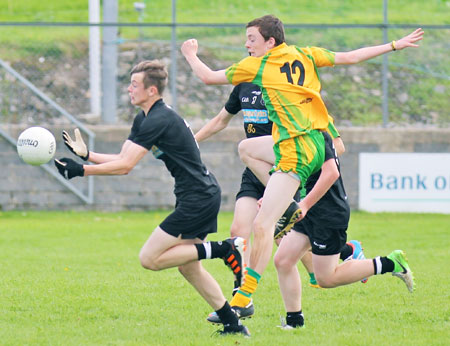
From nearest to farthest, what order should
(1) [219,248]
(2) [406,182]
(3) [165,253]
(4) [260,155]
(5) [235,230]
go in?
(3) [165,253] < (1) [219,248] < (4) [260,155] < (5) [235,230] < (2) [406,182]

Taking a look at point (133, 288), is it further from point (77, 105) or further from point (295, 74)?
point (77, 105)

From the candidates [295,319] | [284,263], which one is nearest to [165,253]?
[284,263]

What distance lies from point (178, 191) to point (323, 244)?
1135mm

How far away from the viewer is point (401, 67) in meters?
16.2

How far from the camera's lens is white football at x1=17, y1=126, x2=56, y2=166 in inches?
253

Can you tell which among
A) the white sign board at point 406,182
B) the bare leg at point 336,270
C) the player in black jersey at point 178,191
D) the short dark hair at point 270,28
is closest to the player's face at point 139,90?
the player in black jersey at point 178,191

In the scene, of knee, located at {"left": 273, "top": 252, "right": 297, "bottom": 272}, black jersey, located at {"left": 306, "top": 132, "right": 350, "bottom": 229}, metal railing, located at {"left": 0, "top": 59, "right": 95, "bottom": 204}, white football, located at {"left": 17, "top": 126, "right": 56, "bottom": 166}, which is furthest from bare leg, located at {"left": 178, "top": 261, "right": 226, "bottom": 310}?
metal railing, located at {"left": 0, "top": 59, "right": 95, "bottom": 204}

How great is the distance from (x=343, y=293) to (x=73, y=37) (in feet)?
36.1

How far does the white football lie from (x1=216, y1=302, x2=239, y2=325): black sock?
1742 mm

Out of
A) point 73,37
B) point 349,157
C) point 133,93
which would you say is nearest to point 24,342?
point 133,93

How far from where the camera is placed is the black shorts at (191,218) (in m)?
6.11

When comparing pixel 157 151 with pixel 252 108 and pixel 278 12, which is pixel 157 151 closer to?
pixel 252 108

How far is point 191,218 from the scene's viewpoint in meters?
6.12

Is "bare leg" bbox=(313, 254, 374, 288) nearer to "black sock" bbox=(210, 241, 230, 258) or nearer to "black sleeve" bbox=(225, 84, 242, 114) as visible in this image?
"black sock" bbox=(210, 241, 230, 258)
